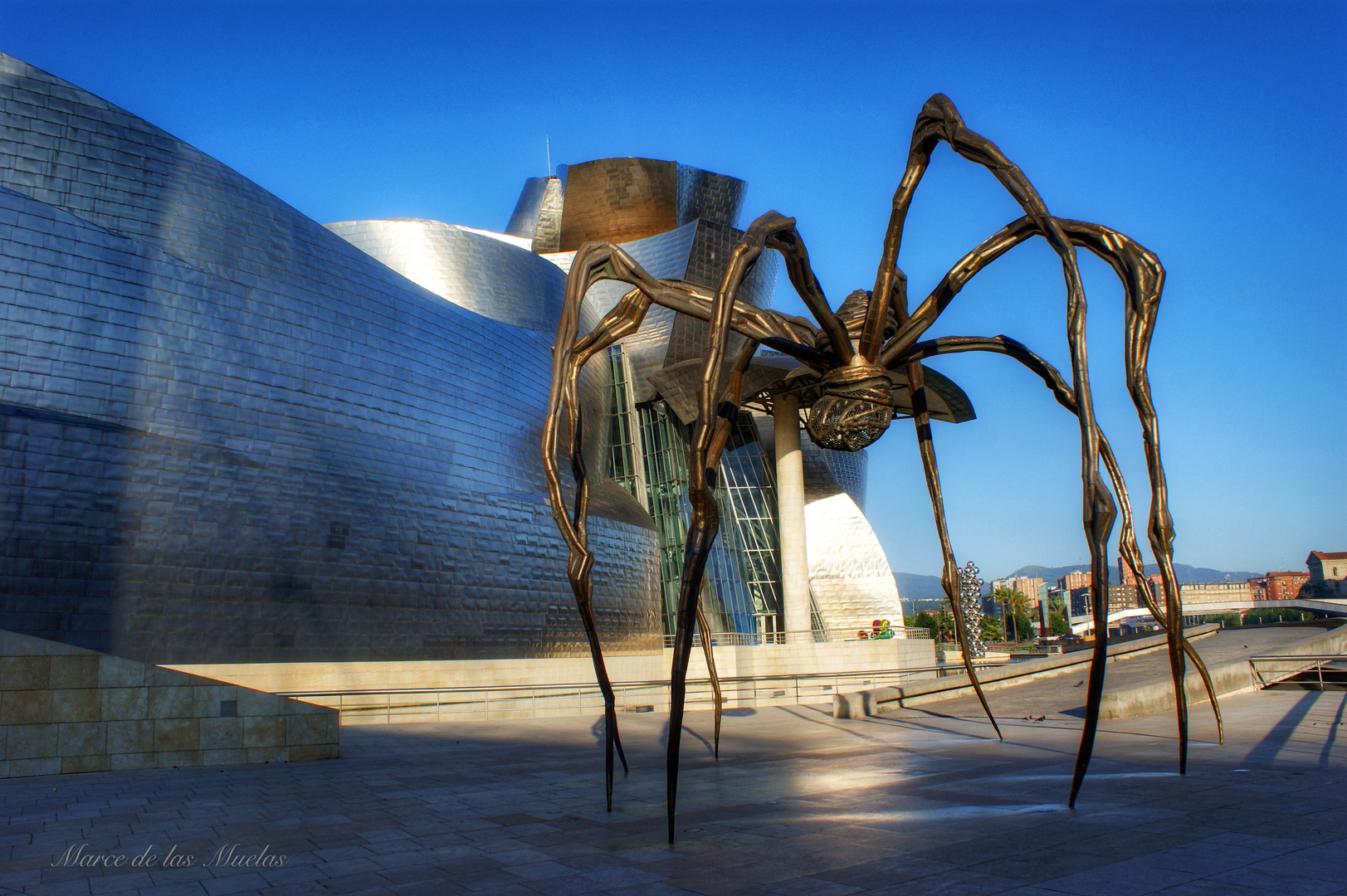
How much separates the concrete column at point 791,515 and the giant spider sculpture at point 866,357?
21395 mm

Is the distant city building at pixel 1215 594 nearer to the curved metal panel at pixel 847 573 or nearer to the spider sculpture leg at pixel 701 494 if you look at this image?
the curved metal panel at pixel 847 573

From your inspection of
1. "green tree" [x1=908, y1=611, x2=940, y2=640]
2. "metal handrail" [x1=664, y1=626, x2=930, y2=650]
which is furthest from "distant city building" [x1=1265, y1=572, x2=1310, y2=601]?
"metal handrail" [x1=664, y1=626, x2=930, y2=650]

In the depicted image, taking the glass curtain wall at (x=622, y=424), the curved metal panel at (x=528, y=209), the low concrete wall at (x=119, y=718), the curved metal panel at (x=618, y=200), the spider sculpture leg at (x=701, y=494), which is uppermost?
the curved metal panel at (x=528, y=209)

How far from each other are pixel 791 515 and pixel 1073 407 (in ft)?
74.8

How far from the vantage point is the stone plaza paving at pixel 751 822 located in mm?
4473

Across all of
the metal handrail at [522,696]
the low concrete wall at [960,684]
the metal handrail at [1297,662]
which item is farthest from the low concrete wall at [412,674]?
the metal handrail at [1297,662]

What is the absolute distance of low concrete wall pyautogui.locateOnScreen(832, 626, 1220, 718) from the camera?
1502cm

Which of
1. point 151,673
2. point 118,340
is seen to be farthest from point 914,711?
point 118,340

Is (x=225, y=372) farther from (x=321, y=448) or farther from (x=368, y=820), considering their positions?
(x=368, y=820)

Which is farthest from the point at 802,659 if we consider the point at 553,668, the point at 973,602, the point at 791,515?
the point at 973,602

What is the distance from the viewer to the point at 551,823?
6.30 metres

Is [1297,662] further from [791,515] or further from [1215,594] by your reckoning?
[1215,594]

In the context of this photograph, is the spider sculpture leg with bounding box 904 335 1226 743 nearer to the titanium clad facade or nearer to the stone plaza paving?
the stone plaza paving

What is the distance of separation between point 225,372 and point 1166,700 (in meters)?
18.8
